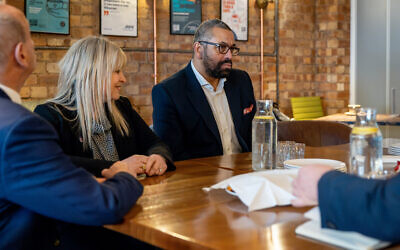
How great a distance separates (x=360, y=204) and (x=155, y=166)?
102cm

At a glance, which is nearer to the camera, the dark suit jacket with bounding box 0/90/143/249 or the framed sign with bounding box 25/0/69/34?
the dark suit jacket with bounding box 0/90/143/249

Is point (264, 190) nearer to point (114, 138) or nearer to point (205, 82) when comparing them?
point (114, 138)

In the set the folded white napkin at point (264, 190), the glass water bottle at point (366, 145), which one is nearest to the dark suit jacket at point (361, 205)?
the folded white napkin at point (264, 190)

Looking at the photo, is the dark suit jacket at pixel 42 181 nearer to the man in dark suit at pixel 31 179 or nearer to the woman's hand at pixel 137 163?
the man in dark suit at pixel 31 179

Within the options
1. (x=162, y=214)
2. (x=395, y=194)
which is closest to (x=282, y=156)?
(x=162, y=214)

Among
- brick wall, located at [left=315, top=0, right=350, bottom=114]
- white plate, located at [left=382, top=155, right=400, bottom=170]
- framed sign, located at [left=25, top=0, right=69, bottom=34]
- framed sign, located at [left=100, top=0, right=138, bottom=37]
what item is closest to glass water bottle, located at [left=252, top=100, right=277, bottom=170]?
white plate, located at [left=382, top=155, right=400, bottom=170]

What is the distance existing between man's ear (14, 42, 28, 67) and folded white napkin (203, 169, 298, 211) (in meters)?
0.68

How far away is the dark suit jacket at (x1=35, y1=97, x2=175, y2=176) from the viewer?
73.4 inches

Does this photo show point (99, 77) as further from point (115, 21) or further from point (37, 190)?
point (115, 21)

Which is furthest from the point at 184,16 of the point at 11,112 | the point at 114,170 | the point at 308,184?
the point at 308,184

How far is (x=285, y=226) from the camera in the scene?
1187 millimetres

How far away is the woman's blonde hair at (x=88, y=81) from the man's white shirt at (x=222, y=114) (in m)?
0.97

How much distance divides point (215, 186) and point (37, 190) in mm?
568

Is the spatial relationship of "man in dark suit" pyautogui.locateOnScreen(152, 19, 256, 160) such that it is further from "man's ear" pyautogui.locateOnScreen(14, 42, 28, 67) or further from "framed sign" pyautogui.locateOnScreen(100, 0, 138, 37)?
"framed sign" pyautogui.locateOnScreen(100, 0, 138, 37)
